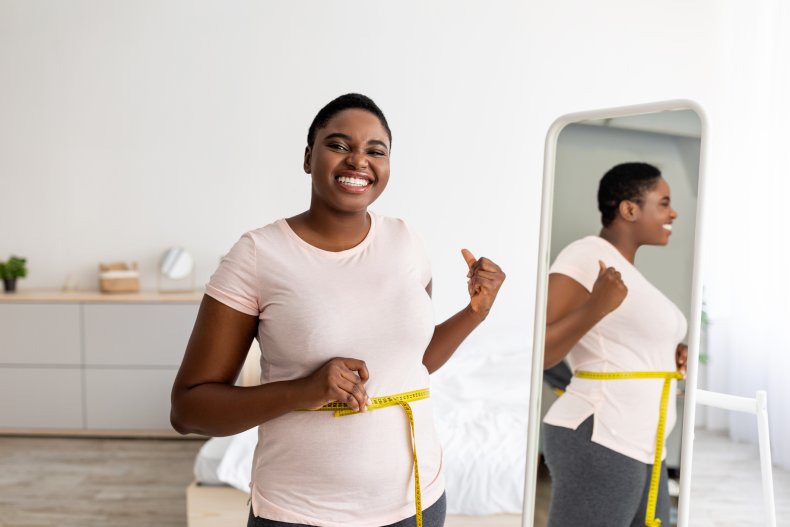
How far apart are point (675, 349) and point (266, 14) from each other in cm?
385

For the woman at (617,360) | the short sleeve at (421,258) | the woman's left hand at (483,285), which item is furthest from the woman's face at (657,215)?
the short sleeve at (421,258)

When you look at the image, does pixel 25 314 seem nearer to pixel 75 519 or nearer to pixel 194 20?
pixel 75 519

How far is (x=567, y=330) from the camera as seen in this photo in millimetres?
1440

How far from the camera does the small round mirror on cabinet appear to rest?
4.59 meters

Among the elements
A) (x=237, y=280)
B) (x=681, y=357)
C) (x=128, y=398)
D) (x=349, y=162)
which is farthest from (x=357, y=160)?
(x=128, y=398)

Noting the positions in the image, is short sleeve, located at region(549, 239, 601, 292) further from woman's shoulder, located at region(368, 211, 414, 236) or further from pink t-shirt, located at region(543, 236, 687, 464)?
woman's shoulder, located at region(368, 211, 414, 236)

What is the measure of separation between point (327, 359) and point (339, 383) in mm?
72

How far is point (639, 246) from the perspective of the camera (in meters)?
1.36

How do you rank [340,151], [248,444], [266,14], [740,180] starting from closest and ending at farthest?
[340,151] < [248,444] < [740,180] < [266,14]

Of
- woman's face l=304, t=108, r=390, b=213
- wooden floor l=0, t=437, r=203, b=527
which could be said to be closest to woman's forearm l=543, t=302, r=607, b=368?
woman's face l=304, t=108, r=390, b=213

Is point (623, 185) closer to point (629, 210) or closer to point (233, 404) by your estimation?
point (629, 210)

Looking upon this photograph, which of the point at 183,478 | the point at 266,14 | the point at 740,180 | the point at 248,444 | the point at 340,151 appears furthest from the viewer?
the point at 266,14

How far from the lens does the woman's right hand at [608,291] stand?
1375 millimetres

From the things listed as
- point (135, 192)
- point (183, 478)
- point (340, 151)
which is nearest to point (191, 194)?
point (135, 192)
